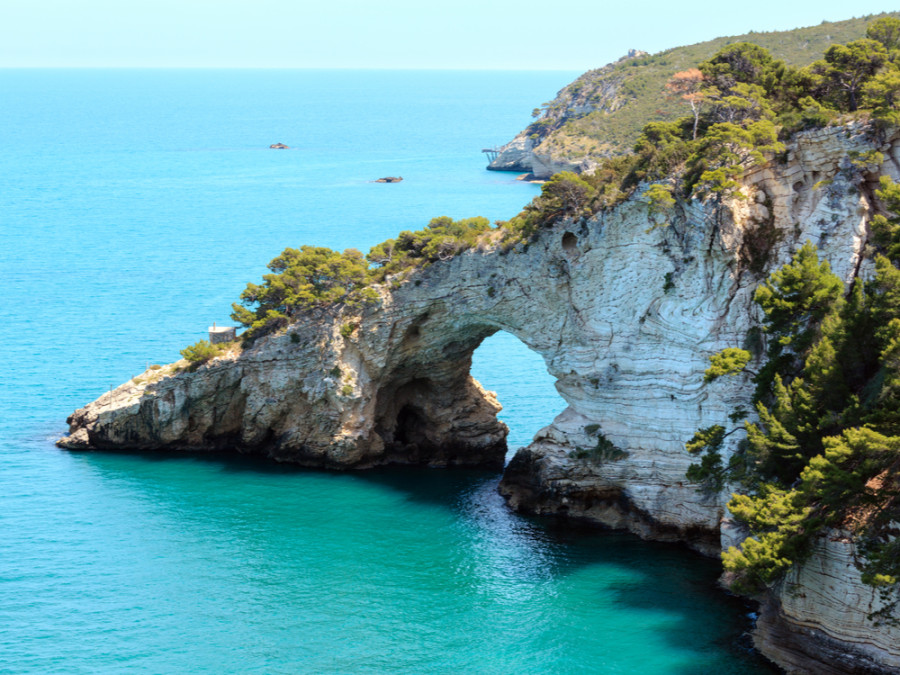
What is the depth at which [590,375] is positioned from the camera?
154 feet

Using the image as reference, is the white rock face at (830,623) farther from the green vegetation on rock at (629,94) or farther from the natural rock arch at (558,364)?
the green vegetation on rock at (629,94)

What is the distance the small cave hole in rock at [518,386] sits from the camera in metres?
59.9

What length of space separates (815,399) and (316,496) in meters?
26.3

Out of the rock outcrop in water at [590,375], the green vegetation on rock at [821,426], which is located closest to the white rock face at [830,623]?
the rock outcrop in water at [590,375]

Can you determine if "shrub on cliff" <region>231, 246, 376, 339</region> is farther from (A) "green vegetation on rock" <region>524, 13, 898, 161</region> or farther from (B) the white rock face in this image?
(A) "green vegetation on rock" <region>524, 13, 898, 161</region>

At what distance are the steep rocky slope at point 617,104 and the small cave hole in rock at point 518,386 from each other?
204 feet

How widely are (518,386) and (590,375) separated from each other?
66.1ft

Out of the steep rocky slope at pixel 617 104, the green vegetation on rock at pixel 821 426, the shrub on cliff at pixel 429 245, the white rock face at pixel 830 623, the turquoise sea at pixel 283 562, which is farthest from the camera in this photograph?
the steep rocky slope at pixel 617 104

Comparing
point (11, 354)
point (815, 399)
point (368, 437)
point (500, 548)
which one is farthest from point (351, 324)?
point (11, 354)

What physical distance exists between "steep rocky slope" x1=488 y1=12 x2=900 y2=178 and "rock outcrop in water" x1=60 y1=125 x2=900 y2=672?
268 feet

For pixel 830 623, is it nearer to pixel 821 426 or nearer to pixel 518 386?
pixel 821 426

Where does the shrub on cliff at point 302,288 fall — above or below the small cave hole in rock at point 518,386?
above

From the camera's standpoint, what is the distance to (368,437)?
2173 inches

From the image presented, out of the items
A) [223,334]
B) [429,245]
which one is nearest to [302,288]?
[223,334]
